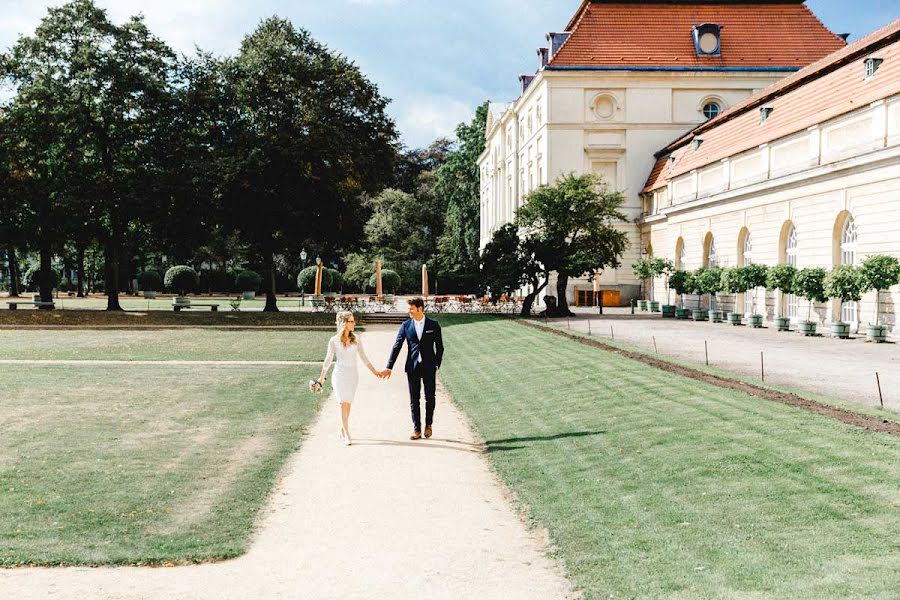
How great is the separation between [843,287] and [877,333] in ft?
6.09

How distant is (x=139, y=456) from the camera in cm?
985

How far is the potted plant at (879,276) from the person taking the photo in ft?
76.0

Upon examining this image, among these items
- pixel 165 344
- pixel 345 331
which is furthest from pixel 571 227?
pixel 345 331

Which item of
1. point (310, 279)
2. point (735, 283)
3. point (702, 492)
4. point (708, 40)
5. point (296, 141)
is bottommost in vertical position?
point (702, 492)

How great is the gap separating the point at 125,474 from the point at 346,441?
2782 mm

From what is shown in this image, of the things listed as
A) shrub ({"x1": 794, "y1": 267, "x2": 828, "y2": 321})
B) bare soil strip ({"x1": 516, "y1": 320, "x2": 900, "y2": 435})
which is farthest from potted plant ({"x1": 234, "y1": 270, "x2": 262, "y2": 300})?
bare soil strip ({"x1": 516, "y1": 320, "x2": 900, "y2": 435})

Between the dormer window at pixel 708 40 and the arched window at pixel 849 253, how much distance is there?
28.0 metres

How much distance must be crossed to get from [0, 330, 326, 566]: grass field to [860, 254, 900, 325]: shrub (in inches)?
619

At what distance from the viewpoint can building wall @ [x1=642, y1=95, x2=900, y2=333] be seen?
24.7 meters

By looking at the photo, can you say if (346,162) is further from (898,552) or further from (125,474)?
(898,552)

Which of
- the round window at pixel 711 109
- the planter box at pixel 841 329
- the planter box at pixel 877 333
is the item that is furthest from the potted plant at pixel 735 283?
the round window at pixel 711 109

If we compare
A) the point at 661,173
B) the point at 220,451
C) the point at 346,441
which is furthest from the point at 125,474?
the point at 661,173

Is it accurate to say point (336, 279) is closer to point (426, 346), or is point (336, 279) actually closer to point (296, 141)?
point (296, 141)

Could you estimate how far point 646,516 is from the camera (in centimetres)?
710
